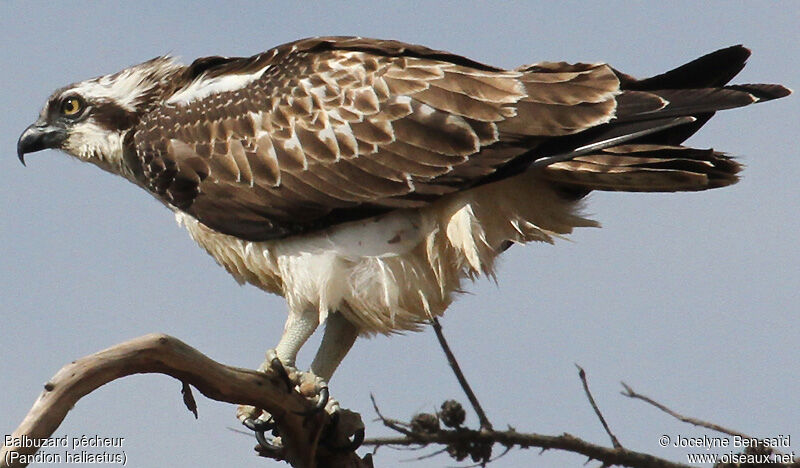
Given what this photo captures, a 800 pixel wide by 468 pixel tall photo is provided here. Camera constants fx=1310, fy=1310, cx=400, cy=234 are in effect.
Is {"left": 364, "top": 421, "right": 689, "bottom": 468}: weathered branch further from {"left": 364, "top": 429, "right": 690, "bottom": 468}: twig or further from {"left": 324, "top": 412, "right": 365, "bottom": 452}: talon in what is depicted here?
{"left": 324, "top": 412, "right": 365, "bottom": 452}: talon

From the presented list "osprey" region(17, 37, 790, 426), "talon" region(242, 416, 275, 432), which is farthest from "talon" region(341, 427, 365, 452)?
"osprey" region(17, 37, 790, 426)

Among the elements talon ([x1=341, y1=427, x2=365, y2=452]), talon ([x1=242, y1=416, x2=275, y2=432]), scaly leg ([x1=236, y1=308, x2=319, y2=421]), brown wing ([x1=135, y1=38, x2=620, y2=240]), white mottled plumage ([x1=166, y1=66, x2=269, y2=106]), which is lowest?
talon ([x1=341, y1=427, x2=365, y2=452])

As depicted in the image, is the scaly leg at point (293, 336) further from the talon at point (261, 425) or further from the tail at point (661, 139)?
the tail at point (661, 139)

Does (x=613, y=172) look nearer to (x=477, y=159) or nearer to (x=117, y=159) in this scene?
(x=477, y=159)

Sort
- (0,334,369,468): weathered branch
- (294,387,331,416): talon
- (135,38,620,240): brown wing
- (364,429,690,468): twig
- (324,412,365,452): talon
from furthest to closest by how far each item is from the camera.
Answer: (135,38,620,240): brown wing → (324,412,365,452): talon → (294,387,331,416): talon → (364,429,690,468): twig → (0,334,369,468): weathered branch

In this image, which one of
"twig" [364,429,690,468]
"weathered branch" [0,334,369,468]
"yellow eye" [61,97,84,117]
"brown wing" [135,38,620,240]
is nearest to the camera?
"weathered branch" [0,334,369,468]

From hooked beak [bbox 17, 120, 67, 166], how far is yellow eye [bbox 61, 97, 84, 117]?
0.36 feet

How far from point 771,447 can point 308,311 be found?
2.80 meters

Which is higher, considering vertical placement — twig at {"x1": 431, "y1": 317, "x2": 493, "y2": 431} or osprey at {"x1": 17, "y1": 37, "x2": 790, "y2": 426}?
osprey at {"x1": 17, "y1": 37, "x2": 790, "y2": 426}

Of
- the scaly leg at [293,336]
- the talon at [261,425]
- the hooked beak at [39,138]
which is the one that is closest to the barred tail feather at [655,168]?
the scaly leg at [293,336]

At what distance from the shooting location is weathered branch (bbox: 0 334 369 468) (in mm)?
4785

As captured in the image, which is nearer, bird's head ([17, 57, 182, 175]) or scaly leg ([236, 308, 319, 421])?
scaly leg ([236, 308, 319, 421])

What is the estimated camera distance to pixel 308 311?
714 centimetres

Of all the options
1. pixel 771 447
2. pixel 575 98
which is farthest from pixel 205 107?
pixel 771 447
